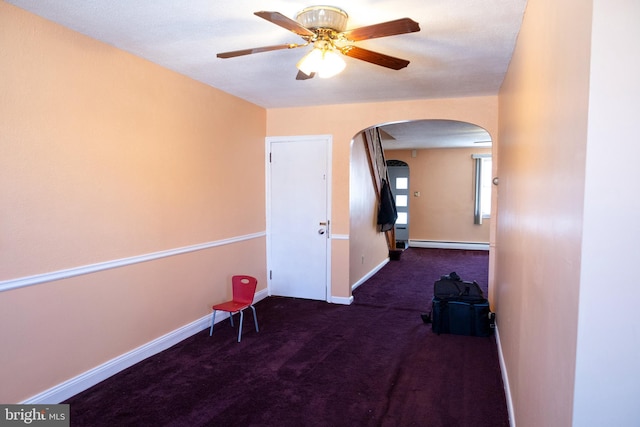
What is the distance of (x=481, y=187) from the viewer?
8.66m

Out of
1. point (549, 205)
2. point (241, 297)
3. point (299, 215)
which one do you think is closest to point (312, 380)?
point (241, 297)

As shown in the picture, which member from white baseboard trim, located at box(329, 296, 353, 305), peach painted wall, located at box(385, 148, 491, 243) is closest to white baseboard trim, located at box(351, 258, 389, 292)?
white baseboard trim, located at box(329, 296, 353, 305)

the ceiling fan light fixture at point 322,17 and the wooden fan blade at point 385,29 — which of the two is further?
the ceiling fan light fixture at point 322,17

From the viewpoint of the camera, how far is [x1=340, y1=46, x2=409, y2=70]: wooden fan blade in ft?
7.47

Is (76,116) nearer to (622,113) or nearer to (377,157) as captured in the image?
(622,113)

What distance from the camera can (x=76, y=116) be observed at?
247 cm

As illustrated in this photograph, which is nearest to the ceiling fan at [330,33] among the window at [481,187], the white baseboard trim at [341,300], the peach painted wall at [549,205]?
the peach painted wall at [549,205]

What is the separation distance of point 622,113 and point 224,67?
9.26ft

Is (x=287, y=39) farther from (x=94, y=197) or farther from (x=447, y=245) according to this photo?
(x=447, y=245)

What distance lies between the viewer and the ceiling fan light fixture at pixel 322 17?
2074 millimetres

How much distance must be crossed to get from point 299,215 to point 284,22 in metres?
2.98

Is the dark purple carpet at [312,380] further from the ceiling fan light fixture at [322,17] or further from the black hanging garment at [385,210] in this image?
the black hanging garment at [385,210]

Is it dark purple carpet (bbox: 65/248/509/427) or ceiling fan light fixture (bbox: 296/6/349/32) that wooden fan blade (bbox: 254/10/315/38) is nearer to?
ceiling fan light fixture (bbox: 296/6/349/32)

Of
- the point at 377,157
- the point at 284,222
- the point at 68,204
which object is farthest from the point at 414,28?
the point at 377,157
